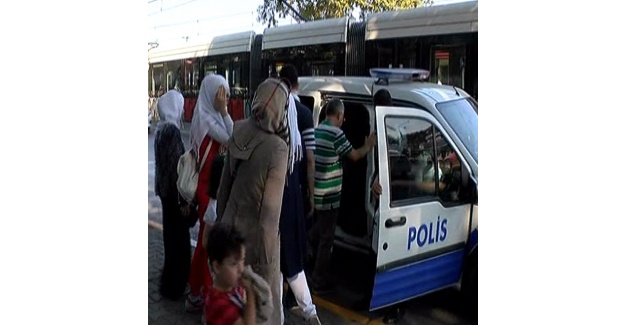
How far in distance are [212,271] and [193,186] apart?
0.91 feet

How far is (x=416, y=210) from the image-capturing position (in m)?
2.05

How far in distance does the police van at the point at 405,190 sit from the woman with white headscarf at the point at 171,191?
43 cm

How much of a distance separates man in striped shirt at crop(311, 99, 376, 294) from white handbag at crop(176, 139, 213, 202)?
395 mm

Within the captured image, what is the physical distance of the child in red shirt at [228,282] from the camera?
1745mm

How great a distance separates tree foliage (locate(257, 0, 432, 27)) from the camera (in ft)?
6.19

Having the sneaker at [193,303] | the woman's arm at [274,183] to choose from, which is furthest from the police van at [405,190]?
the sneaker at [193,303]

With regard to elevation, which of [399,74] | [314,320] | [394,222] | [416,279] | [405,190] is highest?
[399,74]

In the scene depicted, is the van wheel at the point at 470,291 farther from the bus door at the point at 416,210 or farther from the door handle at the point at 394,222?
the door handle at the point at 394,222

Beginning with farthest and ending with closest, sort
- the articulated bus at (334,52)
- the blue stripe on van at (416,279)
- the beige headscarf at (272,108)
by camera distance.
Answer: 1. the blue stripe on van at (416,279)
2. the articulated bus at (334,52)
3. the beige headscarf at (272,108)

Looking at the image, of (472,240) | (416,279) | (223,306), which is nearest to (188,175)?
(223,306)

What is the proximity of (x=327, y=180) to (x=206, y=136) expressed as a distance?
426mm

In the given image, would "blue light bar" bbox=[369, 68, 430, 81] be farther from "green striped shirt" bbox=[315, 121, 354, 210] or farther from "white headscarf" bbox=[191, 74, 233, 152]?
"white headscarf" bbox=[191, 74, 233, 152]

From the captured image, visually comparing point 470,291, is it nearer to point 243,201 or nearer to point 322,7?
point 243,201
